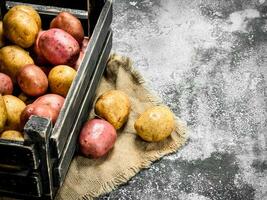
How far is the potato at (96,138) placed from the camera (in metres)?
2.62

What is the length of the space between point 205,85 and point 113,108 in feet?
2.36

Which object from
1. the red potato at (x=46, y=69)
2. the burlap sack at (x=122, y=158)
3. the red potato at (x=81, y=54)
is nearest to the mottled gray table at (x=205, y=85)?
the burlap sack at (x=122, y=158)

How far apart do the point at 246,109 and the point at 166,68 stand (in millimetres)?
574

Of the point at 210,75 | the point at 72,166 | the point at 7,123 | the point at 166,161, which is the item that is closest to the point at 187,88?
the point at 210,75

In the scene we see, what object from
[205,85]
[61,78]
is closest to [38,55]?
[61,78]

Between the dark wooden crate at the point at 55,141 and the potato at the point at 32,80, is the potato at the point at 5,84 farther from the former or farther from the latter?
the dark wooden crate at the point at 55,141

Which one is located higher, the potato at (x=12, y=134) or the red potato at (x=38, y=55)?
the red potato at (x=38, y=55)

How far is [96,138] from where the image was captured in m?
2.62

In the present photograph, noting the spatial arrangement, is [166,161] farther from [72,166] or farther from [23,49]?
[23,49]

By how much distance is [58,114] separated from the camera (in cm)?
248

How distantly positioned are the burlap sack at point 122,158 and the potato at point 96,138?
7 cm

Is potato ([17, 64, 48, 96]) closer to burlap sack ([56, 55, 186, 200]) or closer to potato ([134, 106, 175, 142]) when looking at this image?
burlap sack ([56, 55, 186, 200])

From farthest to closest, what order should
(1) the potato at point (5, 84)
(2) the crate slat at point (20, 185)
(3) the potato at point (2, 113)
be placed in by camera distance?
(1) the potato at point (5, 84), (3) the potato at point (2, 113), (2) the crate slat at point (20, 185)

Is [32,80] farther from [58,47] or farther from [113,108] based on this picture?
[113,108]
